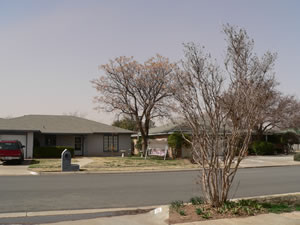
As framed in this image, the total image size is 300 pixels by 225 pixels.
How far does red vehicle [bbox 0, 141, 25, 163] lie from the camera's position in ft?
78.9

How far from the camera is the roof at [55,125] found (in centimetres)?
3231

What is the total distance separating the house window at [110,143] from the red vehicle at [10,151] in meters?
13.5

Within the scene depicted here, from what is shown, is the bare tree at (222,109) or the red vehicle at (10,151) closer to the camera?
the bare tree at (222,109)

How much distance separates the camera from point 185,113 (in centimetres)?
838

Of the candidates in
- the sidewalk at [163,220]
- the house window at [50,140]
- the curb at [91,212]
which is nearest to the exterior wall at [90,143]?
the house window at [50,140]

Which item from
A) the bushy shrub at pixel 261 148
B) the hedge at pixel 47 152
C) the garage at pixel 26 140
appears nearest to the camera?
the garage at pixel 26 140

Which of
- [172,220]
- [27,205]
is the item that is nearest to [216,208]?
[172,220]

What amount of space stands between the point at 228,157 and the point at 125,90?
28.0 metres

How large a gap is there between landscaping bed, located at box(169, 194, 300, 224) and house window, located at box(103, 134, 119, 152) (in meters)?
29.1

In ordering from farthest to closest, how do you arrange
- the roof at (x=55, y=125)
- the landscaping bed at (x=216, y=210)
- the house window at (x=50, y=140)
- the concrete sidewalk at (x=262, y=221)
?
the house window at (x=50, y=140), the roof at (x=55, y=125), the landscaping bed at (x=216, y=210), the concrete sidewalk at (x=262, y=221)

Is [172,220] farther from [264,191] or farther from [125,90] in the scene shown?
[125,90]

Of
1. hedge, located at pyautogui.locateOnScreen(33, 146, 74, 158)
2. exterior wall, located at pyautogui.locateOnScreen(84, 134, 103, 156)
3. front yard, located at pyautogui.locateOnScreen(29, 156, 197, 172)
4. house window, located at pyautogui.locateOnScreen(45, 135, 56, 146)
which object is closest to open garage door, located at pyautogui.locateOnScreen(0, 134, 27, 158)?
hedge, located at pyautogui.locateOnScreen(33, 146, 74, 158)

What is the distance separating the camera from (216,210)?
25.9 ft

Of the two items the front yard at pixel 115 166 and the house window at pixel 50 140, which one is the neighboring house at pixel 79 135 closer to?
the house window at pixel 50 140
